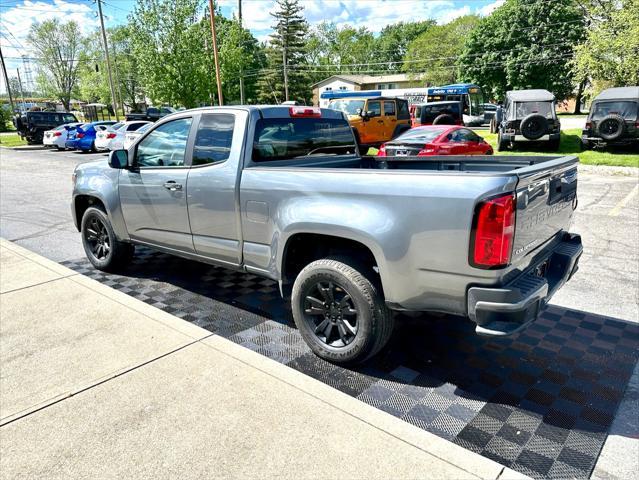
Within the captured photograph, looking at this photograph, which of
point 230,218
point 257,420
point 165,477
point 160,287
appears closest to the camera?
point 165,477

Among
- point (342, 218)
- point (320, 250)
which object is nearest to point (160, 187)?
point (320, 250)

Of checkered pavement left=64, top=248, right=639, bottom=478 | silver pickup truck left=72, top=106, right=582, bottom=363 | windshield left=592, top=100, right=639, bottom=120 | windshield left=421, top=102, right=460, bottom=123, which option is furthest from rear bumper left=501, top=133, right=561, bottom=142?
→ checkered pavement left=64, top=248, right=639, bottom=478

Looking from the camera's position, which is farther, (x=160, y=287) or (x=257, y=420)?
(x=160, y=287)

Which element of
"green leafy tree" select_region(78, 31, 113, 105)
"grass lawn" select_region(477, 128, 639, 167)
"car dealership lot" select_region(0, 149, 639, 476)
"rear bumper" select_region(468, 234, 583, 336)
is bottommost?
"grass lawn" select_region(477, 128, 639, 167)

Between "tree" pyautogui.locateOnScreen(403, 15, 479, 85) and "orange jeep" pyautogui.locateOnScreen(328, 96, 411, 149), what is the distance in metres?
49.0

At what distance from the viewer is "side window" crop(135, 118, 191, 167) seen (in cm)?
432

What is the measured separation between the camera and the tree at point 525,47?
165ft

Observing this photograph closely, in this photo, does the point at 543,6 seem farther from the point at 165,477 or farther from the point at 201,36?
the point at 165,477

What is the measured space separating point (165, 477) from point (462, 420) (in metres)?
1.65

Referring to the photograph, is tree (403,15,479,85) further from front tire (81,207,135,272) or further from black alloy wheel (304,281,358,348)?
black alloy wheel (304,281,358,348)

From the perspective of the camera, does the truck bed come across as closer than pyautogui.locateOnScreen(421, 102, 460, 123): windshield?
Yes

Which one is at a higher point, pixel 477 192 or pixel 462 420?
pixel 477 192

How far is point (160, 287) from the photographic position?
4.98m

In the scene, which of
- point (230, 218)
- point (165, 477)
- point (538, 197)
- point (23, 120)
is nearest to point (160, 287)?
point (230, 218)
